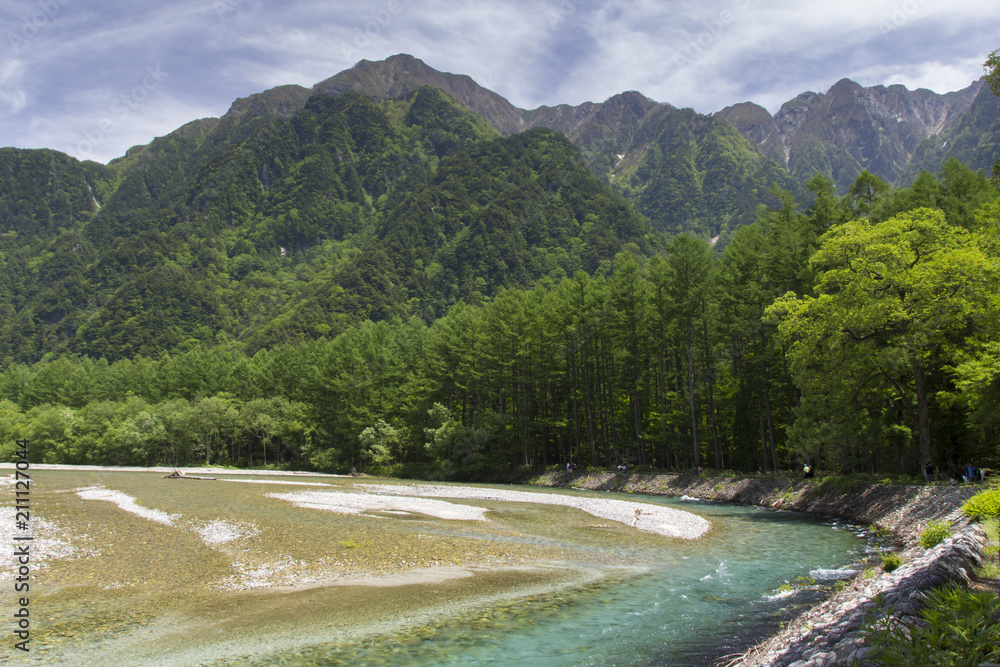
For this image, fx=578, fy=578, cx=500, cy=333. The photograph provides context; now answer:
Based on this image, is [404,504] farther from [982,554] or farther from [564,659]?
[982,554]

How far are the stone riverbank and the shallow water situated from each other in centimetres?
187

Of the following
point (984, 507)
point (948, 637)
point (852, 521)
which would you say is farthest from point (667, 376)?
point (948, 637)

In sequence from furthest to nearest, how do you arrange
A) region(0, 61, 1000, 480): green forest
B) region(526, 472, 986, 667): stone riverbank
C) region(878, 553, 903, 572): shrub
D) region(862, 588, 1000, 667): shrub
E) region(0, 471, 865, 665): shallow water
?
region(0, 61, 1000, 480): green forest
region(878, 553, 903, 572): shrub
region(0, 471, 865, 665): shallow water
region(526, 472, 986, 667): stone riverbank
region(862, 588, 1000, 667): shrub

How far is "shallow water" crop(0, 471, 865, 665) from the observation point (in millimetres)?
11180

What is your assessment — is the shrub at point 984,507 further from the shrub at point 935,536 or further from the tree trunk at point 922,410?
the tree trunk at point 922,410

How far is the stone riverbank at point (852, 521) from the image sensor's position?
8.59 meters

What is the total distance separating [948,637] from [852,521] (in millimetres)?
26257

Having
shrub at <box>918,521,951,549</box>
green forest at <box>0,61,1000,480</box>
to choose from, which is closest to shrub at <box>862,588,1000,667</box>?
shrub at <box>918,521,951,549</box>

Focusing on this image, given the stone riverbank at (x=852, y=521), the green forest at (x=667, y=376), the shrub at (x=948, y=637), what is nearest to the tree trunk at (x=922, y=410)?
the green forest at (x=667, y=376)

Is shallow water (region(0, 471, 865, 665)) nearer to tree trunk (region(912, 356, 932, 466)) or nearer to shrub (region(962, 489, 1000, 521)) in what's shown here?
shrub (region(962, 489, 1000, 521))

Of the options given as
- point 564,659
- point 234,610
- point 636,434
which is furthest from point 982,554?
point 636,434

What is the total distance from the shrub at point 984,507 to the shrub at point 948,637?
10.3 m

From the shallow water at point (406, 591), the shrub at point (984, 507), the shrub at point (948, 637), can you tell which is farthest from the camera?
the shrub at point (984, 507)

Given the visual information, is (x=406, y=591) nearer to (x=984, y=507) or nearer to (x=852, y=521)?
(x=984, y=507)
